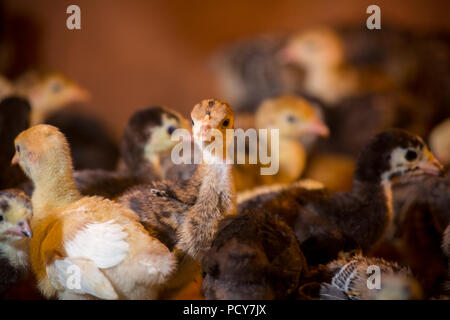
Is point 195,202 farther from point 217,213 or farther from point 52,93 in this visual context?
point 52,93

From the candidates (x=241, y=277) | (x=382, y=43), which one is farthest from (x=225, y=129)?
(x=382, y=43)

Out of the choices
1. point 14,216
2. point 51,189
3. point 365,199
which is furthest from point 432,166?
point 14,216

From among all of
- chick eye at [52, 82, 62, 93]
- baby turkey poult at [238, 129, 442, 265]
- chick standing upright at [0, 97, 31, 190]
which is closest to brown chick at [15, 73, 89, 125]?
chick eye at [52, 82, 62, 93]

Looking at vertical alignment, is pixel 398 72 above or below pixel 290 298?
above

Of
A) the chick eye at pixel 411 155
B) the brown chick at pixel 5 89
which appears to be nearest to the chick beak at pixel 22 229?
the brown chick at pixel 5 89

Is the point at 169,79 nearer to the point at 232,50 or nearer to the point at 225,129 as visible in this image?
the point at 232,50

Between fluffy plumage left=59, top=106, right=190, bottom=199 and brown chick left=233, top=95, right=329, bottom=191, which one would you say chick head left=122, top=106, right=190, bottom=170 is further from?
brown chick left=233, top=95, right=329, bottom=191

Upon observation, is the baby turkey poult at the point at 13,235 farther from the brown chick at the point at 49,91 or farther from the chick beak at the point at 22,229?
the brown chick at the point at 49,91
